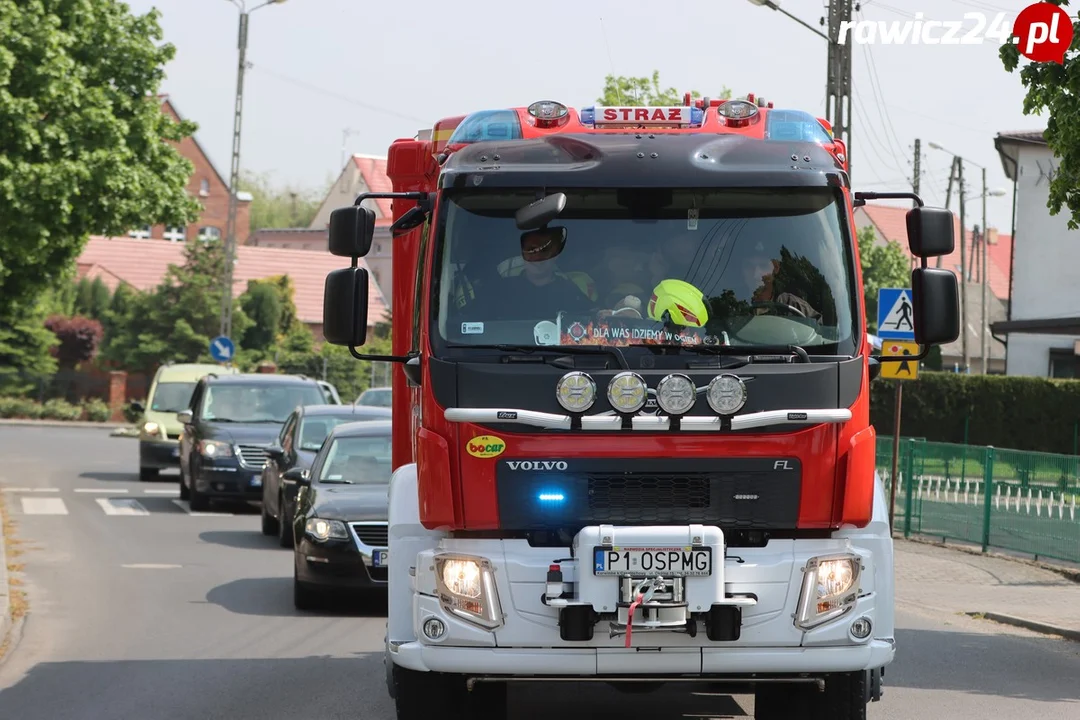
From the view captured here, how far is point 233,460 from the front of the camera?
22906mm

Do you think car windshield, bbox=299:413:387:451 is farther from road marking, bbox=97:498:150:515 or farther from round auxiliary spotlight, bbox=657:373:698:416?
round auxiliary spotlight, bbox=657:373:698:416

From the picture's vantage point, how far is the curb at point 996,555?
58.4 feet

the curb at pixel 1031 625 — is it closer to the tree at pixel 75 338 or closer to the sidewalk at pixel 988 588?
the sidewalk at pixel 988 588

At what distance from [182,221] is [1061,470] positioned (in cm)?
1694

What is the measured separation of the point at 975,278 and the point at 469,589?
90.6 meters

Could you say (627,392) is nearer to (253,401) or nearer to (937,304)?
(937,304)

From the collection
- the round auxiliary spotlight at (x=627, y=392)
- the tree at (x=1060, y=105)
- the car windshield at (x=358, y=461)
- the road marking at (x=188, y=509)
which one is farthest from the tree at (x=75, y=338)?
the round auxiliary spotlight at (x=627, y=392)

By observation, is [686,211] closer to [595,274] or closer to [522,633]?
[595,274]

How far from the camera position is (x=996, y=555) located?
64.6 feet

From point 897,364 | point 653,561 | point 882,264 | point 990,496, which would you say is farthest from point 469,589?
point 882,264

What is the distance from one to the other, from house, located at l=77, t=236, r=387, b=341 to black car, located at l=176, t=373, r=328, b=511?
54.5 meters

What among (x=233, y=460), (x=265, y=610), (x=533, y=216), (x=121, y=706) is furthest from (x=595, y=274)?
(x=233, y=460)

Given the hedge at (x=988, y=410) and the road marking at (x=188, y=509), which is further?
the hedge at (x=988, y=410)

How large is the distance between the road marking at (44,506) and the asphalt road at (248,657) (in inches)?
154
